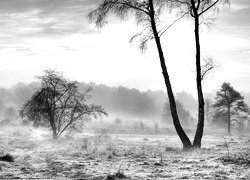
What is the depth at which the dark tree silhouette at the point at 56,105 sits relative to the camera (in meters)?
22.7

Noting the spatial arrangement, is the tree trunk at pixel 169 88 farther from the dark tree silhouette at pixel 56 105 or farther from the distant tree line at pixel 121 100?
the distant tree line at pixel 121 100

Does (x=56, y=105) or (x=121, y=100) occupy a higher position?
(x=121, y=100)

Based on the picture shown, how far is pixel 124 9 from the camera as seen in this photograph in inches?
458

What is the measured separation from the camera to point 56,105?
2373 centimetres

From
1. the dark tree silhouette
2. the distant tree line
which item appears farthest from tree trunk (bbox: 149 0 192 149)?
the distant tree line

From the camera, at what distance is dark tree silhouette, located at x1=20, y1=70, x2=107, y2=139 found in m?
22.7

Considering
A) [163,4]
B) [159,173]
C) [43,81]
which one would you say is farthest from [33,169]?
[43,81]

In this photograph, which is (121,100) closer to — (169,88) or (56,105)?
(56,105)

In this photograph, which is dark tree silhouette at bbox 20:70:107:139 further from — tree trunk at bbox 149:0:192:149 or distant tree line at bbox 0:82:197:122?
distant tree line at bbox 0:82:197:122

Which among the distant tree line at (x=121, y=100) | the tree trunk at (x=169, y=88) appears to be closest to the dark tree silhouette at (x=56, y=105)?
the tree trunk at (x=169, y=88)

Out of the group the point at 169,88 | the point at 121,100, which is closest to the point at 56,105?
the point at 169,88

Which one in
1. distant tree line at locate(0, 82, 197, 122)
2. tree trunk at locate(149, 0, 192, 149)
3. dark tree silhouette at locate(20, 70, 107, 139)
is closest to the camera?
tree trunk at locate(149, 0, 192, 149)

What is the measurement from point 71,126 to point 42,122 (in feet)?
8.09

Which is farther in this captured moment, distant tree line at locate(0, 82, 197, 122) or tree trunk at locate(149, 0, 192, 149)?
distant tree line at locate(0, 82, 197, 122)
